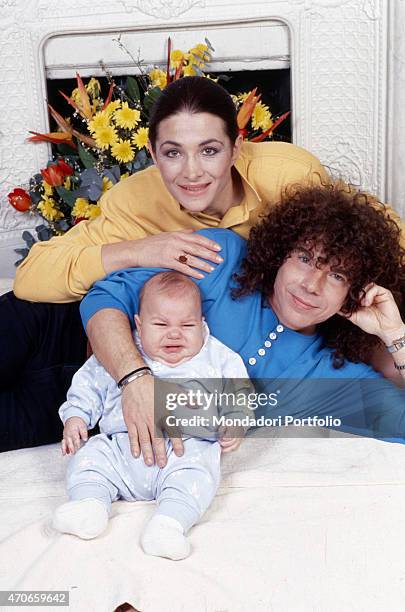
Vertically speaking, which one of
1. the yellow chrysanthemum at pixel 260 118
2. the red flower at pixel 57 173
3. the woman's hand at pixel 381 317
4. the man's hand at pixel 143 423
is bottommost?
the man's hand at pixel 143 423

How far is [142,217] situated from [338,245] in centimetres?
61

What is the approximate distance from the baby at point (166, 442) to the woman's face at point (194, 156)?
0.98 ft

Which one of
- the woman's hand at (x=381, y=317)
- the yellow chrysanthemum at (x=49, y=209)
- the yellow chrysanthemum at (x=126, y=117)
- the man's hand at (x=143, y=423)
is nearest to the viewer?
the man's hand at (x=143, y=423)

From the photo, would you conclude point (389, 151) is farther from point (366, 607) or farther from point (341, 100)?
point (366, 607)

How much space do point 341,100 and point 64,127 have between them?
3.63 ft

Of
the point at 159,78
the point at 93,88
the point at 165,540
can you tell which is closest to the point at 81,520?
the point at 165,540

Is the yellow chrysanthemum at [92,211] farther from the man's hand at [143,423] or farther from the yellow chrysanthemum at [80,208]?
the man's hand at [143,423]

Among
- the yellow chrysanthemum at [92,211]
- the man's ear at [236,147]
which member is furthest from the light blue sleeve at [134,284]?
the yellow chrysanthemum at [92,211]

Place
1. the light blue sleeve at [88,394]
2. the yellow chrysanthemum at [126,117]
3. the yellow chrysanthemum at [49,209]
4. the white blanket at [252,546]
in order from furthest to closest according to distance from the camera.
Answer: the yellow chrysanthemum at [49,209] < the yellow chrysanthemum at [126,117] < the light blue sleeve at [88,394] < the white blanket at [252,546]

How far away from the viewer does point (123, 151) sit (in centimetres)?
290

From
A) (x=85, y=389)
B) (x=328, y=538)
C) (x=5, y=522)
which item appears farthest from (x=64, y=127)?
(x=328, y=538)

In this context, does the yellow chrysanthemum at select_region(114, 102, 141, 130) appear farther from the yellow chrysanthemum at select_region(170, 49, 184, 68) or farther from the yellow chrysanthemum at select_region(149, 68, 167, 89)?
the yellow chrysanthemum at select_region(170, 49, 184, 68)

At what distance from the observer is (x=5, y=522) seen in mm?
1381

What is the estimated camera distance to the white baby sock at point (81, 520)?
4.26ft
